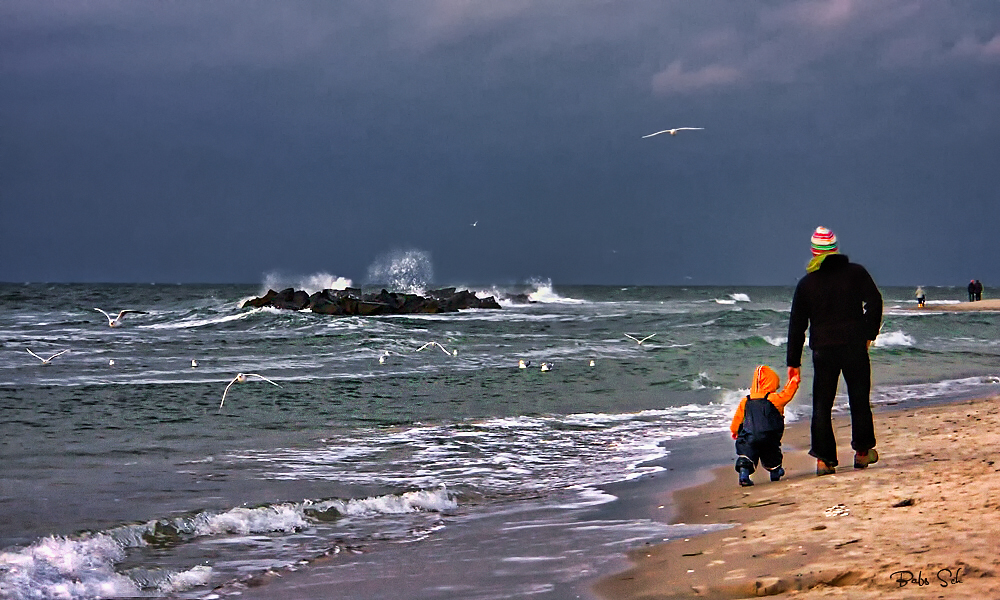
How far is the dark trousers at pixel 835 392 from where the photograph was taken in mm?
6496

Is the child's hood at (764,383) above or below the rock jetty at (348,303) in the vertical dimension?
below

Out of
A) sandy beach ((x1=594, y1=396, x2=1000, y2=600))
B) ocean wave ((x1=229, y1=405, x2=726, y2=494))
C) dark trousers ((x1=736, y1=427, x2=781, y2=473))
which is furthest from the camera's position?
ocean wave ((x1=229, y1=405, x2=726, y2=494))

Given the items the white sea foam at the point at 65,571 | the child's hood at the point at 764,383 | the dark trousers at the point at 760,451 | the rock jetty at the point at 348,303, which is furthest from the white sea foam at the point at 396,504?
the rock jetty at the point at 348,303

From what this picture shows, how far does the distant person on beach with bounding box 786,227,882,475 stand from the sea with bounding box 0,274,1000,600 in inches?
56.1

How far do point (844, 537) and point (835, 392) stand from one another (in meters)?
1.90

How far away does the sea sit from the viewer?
5402 mm

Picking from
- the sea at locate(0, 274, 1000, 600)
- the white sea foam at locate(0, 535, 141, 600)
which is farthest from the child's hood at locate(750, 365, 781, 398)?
the white sea foam at locate(0, 535, 141, 600)

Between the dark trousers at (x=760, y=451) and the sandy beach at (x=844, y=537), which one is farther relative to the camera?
the dark trousers at (x=760, y=451)

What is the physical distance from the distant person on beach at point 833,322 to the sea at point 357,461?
4.68 ft

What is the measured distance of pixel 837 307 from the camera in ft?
21.2

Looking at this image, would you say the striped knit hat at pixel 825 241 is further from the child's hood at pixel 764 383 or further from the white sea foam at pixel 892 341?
the white sea foam at pixel 892 341

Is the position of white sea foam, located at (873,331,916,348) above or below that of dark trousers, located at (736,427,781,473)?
below

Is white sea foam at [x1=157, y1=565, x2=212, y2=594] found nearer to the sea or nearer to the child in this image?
the sea

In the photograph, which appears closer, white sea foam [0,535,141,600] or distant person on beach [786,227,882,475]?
white sea foam [0,535,141,600]
